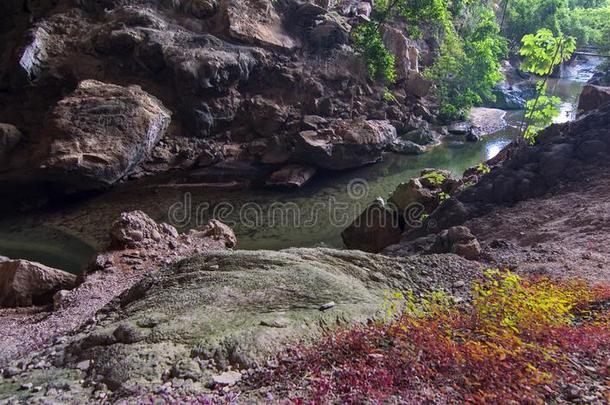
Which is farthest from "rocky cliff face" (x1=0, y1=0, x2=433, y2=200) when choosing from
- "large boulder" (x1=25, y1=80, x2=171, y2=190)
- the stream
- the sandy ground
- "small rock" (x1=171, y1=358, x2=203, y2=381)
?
"small rock" (x1=171, y1=358, x2=203, y2=381)

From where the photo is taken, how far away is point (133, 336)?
4559mm

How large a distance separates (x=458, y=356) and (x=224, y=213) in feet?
44.5

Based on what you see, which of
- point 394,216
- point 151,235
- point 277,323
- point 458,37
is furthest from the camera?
point 458,37

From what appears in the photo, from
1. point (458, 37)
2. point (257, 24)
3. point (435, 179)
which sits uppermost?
point (458, 37)

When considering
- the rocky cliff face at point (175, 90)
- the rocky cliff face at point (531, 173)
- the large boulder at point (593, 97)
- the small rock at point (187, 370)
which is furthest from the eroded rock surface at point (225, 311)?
the rocky cliff face at point (175, 90)

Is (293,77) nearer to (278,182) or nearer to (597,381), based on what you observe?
(278,182)

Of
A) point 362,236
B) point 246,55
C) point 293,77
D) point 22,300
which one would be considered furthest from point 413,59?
point 22,300

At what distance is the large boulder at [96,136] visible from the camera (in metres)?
15.2

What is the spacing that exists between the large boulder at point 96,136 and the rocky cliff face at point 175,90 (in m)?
0.04

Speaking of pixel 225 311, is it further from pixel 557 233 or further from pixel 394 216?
pixel 394 216

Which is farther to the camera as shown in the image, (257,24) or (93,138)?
(257,24)

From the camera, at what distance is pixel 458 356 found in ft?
12.1

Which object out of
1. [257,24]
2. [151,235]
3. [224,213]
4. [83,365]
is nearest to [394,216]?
[224,213]

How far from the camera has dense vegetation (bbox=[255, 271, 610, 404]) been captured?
11.0 ft
